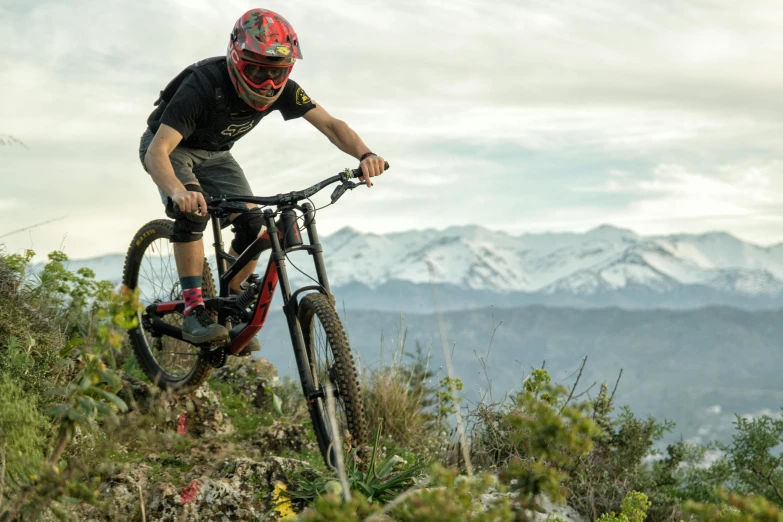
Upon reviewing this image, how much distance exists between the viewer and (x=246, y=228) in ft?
21.0

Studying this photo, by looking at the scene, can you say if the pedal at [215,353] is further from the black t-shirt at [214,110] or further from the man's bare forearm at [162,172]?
the black t-shirt at [214,110]

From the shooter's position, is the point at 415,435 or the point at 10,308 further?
the point at 415,435

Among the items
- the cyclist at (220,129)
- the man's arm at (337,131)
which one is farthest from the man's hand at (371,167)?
the man's arm at (337,131)

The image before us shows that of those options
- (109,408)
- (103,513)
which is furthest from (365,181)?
(109,408)

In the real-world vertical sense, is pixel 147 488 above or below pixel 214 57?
below

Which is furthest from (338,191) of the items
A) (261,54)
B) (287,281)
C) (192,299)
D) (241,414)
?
(241,414)

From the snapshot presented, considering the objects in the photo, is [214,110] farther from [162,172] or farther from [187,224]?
[187,224]

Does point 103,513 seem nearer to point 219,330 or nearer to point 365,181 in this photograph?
point 219,330

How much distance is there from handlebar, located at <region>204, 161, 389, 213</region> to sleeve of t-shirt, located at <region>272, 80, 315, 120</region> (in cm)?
95

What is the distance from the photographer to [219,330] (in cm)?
596

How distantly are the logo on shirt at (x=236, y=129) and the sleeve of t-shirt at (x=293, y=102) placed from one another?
0.25 m

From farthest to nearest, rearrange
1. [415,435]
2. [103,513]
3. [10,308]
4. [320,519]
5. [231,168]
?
[415,435] < [231,168] < [10,308] < [103,513] < [320,519]

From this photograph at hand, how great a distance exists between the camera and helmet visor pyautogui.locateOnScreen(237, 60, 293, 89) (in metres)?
5.61

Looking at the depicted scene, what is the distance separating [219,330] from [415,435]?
2304 mm
